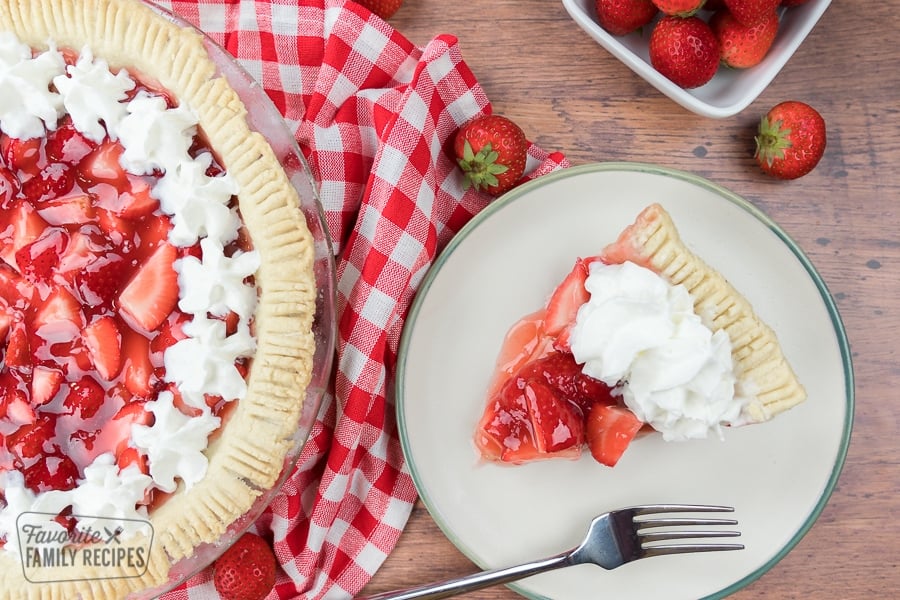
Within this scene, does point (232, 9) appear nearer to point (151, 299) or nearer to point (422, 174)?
point (422, 174)

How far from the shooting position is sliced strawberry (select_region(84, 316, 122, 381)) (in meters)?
1.59

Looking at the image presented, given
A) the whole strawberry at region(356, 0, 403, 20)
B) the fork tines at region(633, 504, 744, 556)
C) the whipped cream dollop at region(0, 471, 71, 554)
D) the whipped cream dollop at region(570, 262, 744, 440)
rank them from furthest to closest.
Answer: the whole strawberry at region(356, 0, 403, 20) → the fork tines at region(633, 504, 744, 556) → the whipped cream dollop at region(570, 262, 744, 440) → the whipped cream dollop at region(0, 471, 71, 554)

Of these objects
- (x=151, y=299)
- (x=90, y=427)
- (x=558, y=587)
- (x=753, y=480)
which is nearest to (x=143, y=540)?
(x=90, y=427)

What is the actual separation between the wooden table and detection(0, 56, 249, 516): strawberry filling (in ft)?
2.93

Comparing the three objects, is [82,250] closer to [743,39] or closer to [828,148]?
[743,39]

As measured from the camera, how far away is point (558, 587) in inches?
76.3

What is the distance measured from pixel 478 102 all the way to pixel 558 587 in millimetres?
1215

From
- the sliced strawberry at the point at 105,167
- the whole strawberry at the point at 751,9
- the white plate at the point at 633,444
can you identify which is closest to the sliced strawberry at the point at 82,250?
the sliced strawberry at the point at 105,167

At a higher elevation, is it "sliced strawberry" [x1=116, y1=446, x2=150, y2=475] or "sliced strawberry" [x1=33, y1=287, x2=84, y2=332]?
"sliced strawberry" [x1=33, y1=287, x2=84, y2=332]

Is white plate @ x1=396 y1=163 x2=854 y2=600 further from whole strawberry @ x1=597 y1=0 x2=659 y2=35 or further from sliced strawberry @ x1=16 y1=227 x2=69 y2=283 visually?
sliced strawberry @ x1=16 y1=227 x2=69 y2=283

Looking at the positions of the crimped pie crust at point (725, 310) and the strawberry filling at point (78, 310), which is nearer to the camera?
the strawberry filling at point (78, 310)

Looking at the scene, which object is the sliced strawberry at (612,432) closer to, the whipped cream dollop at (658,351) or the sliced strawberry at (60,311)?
the whipped cream dollop at (658,351)

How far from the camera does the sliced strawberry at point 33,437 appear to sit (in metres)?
1.57

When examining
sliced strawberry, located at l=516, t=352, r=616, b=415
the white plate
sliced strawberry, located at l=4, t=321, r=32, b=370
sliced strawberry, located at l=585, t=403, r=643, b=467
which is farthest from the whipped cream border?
sliced strawberry, located at l=585, t=403, r=643, b=467
